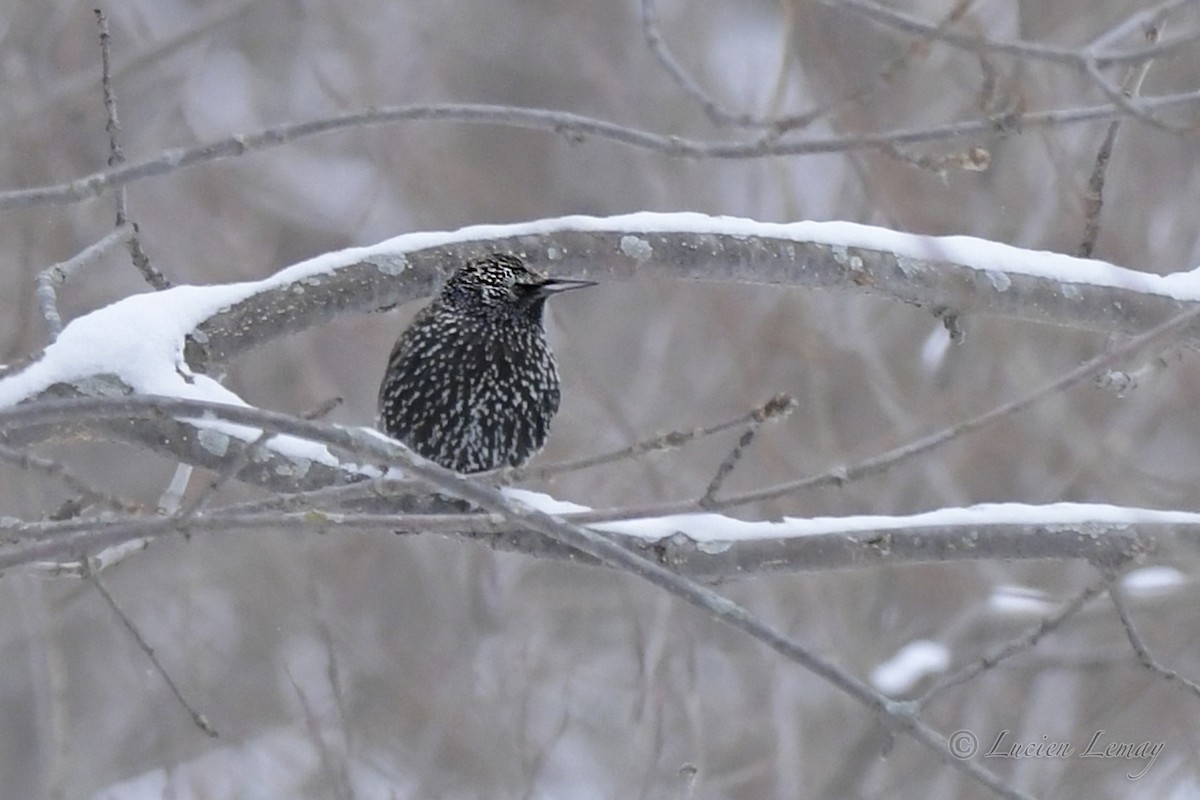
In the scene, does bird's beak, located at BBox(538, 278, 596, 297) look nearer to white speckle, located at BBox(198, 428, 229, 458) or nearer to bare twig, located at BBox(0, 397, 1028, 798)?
white speckle, located at BBox(198, 428, 229, 458)

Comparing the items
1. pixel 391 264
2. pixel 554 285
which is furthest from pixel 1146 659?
pixel 554 285

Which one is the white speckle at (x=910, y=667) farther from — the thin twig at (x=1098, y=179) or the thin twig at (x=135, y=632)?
the thin twig at (x=135, y=632)

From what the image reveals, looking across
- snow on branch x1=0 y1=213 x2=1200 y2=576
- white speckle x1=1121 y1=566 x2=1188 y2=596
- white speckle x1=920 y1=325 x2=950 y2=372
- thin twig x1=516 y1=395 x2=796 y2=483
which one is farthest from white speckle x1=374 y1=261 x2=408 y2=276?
white speckle x1=1121 y1=566 x2=1188 y2=596

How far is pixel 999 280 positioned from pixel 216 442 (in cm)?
171

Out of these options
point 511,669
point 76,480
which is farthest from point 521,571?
point 76,480

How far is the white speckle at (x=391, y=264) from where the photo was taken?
11.9 ft

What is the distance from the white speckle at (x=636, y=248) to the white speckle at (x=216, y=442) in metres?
1.02

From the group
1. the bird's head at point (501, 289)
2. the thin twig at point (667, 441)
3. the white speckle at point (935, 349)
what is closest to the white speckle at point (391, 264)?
the bird's head at point (501, 289)

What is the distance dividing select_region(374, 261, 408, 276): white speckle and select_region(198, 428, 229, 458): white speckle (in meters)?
0.69

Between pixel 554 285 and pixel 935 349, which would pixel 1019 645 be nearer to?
pixel 554 285

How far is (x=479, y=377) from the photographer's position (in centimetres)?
426

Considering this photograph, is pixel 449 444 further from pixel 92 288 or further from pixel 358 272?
pixel 92 288

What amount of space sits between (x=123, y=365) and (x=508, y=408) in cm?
139

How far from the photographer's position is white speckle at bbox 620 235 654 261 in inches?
142
